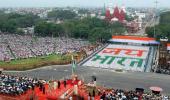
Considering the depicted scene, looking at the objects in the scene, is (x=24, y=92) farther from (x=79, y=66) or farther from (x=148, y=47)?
(x=148, y=47)

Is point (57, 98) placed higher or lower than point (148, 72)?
higher

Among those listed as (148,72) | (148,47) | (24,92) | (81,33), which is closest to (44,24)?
(81,33)

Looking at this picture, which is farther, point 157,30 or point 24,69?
point 157,30

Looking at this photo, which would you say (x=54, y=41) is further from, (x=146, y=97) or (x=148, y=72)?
(x=146, y=97)

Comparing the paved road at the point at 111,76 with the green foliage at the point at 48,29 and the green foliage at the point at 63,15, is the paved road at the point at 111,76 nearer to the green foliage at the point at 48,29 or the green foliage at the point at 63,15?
the green foliage at the point at 48,29

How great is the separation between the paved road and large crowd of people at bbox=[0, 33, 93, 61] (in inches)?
305

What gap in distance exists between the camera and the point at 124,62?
37.7 metres

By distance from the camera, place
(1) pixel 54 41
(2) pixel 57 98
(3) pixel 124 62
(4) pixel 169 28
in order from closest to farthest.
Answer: (2) pixel 57 98 < (3) pixel 124 62 < (1) pixel 54 41 < (4) pixel 169 28

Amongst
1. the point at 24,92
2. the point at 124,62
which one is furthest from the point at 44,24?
the point at 24,92

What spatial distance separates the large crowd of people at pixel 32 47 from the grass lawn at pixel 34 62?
202 centimetres

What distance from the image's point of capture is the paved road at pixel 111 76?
91.0ft

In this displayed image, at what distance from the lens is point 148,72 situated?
3275 centimetres

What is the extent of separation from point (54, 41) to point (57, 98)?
3401 centimetres

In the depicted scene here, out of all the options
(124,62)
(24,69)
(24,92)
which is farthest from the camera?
(124,62)
